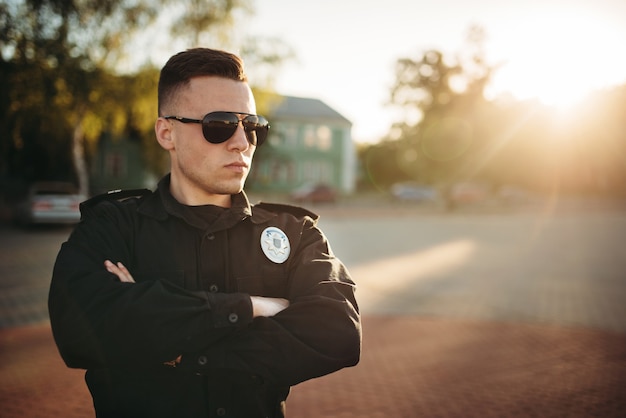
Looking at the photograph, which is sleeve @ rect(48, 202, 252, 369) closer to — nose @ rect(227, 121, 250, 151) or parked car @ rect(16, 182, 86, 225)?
nose @ rect(227, 121, 250, 151)

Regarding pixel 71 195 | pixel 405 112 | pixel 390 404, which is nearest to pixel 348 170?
pixel 405 112

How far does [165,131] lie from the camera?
1.98 meters

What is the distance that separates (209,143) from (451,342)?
5.44 metres

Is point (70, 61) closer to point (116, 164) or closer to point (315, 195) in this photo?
point (315, 195)

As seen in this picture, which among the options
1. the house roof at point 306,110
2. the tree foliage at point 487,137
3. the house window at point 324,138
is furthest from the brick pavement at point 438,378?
the house window at point 324,138

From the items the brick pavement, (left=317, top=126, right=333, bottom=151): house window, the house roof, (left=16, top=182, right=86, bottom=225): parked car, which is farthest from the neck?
(left=317, top=126, right=333, bottom=151): house window

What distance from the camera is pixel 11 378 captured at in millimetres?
4820

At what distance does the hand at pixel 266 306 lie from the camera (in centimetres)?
187

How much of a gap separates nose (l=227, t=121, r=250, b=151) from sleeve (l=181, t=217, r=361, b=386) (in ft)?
1.80

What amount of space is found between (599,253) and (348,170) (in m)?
36.3

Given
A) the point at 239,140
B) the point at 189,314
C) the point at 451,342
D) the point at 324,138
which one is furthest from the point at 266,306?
the point at 324,138

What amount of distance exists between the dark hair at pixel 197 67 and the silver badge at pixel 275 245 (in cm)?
66

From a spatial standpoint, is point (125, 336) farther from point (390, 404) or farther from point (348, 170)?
point (348, 170)

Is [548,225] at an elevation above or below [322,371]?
below
